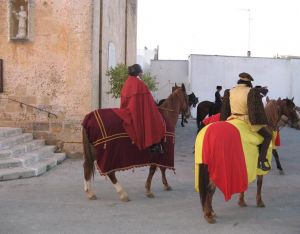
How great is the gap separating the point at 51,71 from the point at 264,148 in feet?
21.2

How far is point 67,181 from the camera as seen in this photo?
8.55 metres

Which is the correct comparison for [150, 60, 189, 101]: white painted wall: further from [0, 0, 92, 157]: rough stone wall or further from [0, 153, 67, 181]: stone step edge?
[0, 153, 67, 181]: stone step edge

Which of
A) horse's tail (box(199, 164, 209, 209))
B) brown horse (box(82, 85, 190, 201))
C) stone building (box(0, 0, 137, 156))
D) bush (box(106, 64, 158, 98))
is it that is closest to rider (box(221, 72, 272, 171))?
horse's tail (box(199, 164, 209, 209))

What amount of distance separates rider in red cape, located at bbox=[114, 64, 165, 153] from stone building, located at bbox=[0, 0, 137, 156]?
4.19m

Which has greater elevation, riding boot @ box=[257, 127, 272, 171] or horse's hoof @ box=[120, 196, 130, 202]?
riding boot @ box=[257, 127, 272, 171]

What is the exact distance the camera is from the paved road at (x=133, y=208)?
562 centimetres

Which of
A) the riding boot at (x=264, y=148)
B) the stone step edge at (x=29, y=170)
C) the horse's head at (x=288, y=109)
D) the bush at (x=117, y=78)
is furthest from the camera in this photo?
the bush at (x=117, y=78)

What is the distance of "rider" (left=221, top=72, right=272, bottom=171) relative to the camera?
6.09 meters

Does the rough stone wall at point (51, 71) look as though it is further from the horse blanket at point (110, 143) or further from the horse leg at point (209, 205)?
the horse leg at point (209, 205)

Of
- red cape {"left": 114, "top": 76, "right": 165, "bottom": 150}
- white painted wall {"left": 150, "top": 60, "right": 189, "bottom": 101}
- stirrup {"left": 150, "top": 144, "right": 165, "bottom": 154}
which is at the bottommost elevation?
stirrup {"left": 150, "top": 144, "right": 165, "bottom": 154}

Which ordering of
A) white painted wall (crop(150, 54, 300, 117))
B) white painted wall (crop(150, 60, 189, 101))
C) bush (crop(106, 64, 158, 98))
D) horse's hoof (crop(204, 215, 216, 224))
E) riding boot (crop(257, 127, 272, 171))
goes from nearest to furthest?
horse's hoof (crop(204, 215, 216, 224)) < riding boot (crop(257, 127, 272, 171)) < bush (crop(106, 64, 158, 98)) < white painted wall (crop(150, 54, 300, 117)) < white painted wall (crop(150, 60, 189, 101))

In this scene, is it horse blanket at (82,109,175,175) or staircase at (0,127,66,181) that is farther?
staircase at (0,127,66,181)

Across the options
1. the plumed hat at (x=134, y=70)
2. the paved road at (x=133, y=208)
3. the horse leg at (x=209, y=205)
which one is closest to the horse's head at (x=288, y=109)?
the paved road at (x=133, y=208)

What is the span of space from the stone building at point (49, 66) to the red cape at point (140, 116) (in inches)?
166
